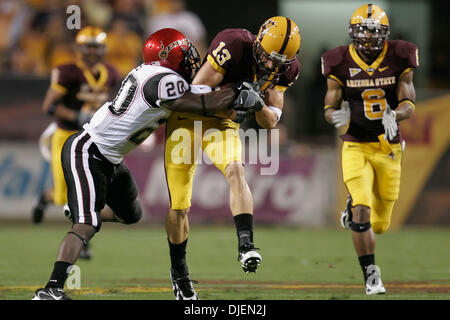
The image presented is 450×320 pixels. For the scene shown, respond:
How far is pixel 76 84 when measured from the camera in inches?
353

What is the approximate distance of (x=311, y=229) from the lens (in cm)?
1153

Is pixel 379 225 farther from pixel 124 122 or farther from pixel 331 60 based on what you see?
pixel 124 122

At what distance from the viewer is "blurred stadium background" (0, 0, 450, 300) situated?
1138cm

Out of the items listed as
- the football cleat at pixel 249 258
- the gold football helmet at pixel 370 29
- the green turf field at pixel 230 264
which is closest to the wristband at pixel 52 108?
the green turf field at pixel 230 264

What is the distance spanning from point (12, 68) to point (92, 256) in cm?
500

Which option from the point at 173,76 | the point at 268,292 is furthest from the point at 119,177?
the point at 268,292

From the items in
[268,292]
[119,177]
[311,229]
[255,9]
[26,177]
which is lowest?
[268,292]

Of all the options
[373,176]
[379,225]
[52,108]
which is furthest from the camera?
[52,108]

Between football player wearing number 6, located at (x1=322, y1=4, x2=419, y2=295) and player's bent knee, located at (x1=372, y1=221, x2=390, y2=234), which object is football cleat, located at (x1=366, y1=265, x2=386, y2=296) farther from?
player's bent knee, located at (x1=372, y1=221, x2=390, y2=234)

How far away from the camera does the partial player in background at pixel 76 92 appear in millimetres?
8805

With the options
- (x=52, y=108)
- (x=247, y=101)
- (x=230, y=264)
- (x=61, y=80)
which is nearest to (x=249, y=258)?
(x=247, y=101)

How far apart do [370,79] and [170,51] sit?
1795 mm

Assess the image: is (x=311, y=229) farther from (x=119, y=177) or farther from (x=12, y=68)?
(x=119, y=177)
